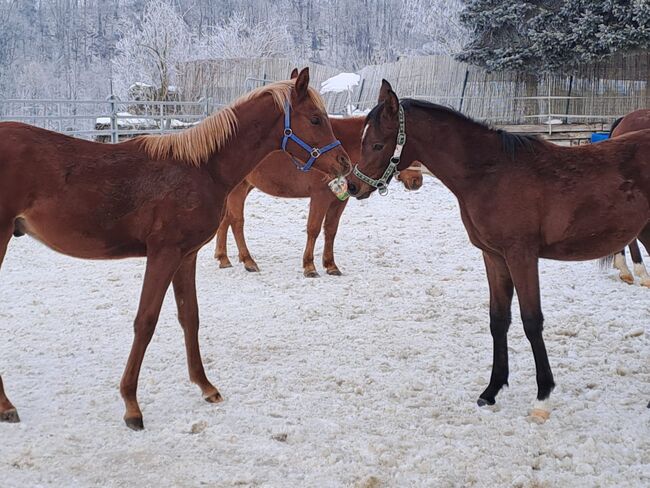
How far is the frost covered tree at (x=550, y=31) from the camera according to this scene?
1641cm

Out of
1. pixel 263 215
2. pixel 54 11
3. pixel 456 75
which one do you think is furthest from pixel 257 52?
pixel 54 11

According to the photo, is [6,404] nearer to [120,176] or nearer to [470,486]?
[120,176]

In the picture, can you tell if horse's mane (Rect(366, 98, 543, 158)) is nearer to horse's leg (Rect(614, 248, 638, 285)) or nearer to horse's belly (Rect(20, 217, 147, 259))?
horse's belly (Rect(20, 217, 147, 259))

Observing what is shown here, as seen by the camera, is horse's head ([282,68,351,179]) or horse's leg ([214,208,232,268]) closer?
horse's head ([282,68,351,179])

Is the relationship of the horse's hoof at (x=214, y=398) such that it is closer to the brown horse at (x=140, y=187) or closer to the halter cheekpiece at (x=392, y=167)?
the brown horse at (x=140, y=187)

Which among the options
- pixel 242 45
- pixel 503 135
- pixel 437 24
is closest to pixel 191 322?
pixel 503 135

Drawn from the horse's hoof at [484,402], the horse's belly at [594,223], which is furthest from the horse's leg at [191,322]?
the horse's belly at [594,223]

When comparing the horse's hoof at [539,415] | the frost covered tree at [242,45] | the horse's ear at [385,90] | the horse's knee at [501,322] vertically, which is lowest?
the horse's hoof at [539,415]

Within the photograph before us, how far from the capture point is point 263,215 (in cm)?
1043

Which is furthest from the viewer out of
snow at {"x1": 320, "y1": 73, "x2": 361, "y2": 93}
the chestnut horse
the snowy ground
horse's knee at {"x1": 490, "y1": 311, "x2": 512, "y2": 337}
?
snow at {"x1": 320, "y1": 73, "x2": 361, "y2": 93}

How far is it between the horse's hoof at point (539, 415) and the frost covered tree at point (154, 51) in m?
23.1

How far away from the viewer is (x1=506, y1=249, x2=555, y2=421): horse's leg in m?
3.48

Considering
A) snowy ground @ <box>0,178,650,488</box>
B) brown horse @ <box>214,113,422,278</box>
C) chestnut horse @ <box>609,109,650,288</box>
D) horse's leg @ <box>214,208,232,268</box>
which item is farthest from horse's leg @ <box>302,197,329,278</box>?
chestnut horse @ <box>609,109,650,288</box>

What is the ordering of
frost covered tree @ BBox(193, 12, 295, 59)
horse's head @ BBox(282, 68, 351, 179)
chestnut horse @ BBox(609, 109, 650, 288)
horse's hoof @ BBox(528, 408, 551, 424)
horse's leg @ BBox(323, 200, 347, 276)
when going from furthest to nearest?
frost covered tree @ BBox(193, 12, 295, 59) < horse's leg @ BBox(323, 200, 347, 276) < chestnut horse @ BBox(609, 109, 650, 288) < horse's head @ BBox(282, 68, 351, 179) < horse's hoof @ BBox(528, 408, 551, 424)
